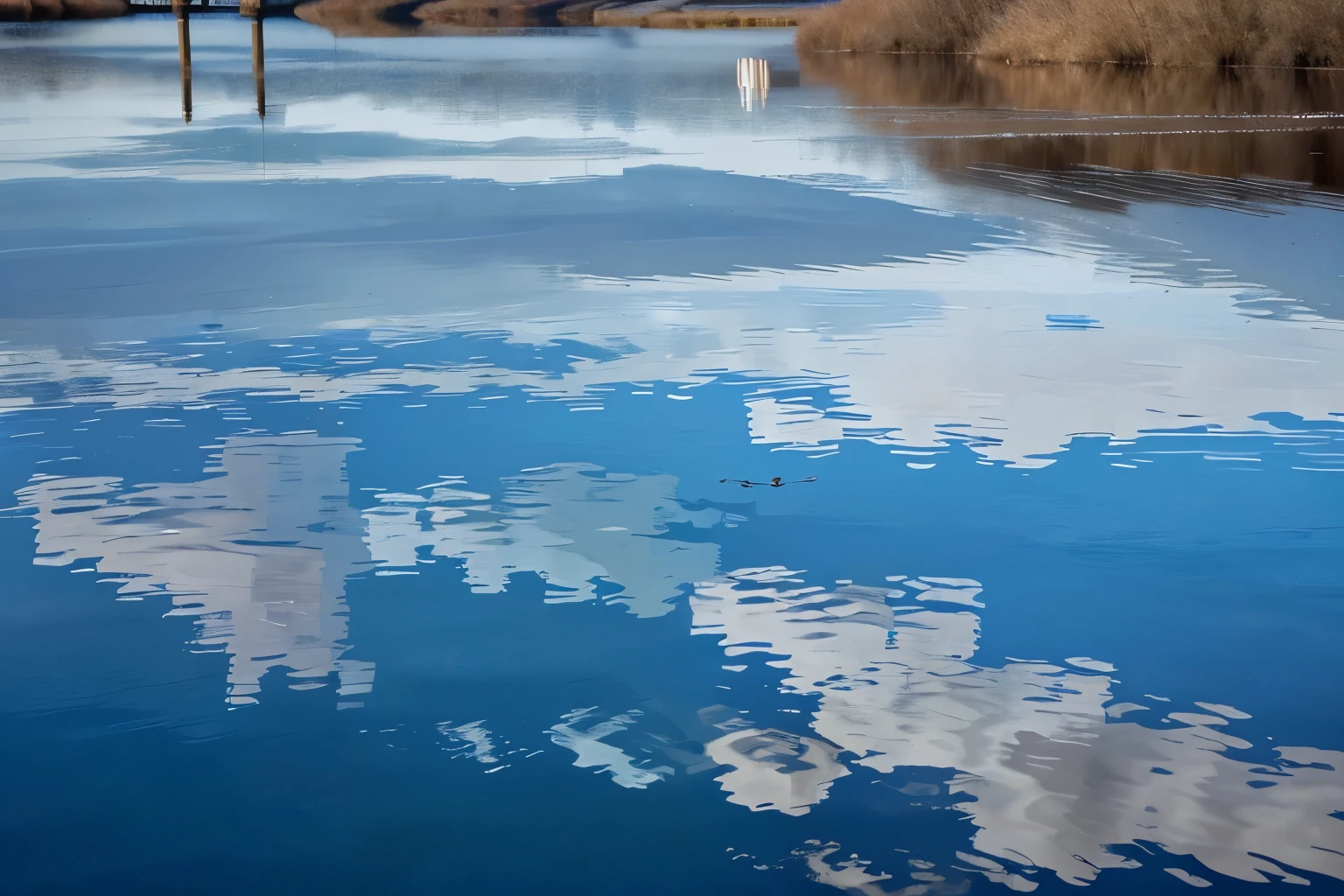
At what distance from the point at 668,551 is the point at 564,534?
0.66ft

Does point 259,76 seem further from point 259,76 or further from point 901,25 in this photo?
point 901,25

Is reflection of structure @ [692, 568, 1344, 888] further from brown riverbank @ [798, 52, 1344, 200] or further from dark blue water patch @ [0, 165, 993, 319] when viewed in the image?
brown riverbank @ [798, 52, 1344, 200]

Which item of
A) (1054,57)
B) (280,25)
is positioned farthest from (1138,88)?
(280,25)

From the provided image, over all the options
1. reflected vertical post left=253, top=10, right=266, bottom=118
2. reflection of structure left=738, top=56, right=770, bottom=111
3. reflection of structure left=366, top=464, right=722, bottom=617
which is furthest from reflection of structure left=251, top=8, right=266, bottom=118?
reflection of structure left=366, top=464, right=722, bottom=617

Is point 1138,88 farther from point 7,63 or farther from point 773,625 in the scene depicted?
point 773,625

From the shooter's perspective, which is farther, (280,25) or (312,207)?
(280,25)

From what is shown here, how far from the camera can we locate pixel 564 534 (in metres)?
2.68

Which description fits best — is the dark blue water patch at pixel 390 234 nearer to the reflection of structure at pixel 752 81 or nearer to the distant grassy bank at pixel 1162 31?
the reflection of structure at pixel 752 81

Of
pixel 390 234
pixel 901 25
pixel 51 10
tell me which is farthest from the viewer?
pixel 51 10

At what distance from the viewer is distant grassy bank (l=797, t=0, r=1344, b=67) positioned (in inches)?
696

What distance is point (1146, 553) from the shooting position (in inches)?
102

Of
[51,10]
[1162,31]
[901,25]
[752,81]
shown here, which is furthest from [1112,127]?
[51,10]

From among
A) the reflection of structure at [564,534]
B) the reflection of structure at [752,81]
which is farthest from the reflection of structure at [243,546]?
the reflection of structure at [752,81]

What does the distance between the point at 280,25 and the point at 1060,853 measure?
35.3 meters
